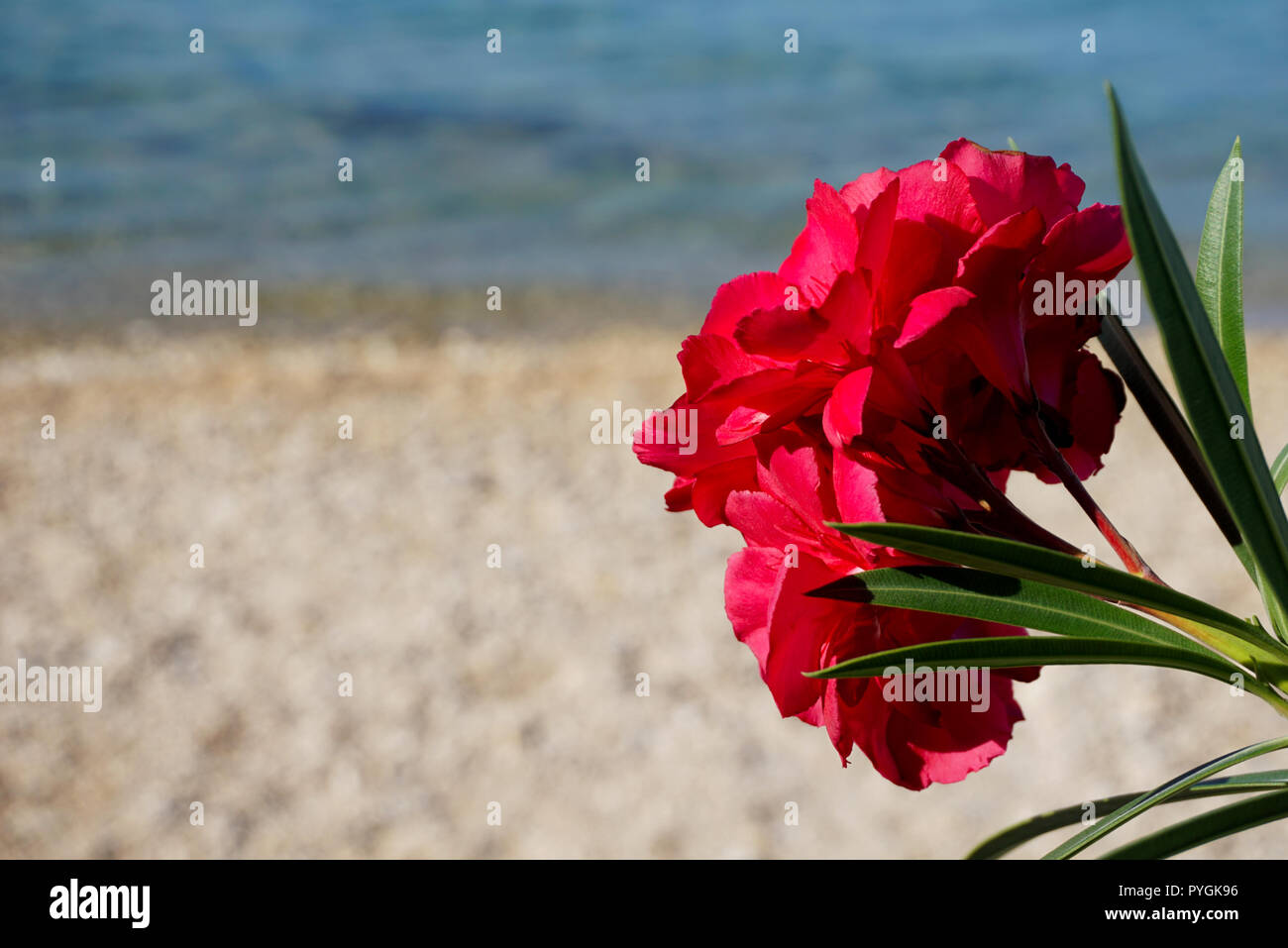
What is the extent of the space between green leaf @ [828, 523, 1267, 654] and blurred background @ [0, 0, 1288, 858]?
1.82 metres

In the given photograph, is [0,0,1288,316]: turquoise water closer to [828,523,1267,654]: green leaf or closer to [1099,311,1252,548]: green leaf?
[1099,311,1252,548]: green leaf

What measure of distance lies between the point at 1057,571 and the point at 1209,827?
0.15m

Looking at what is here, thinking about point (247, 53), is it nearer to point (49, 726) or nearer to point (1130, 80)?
point (1130, 80)

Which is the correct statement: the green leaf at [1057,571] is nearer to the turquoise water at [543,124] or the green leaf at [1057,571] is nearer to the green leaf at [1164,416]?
the green leaf at [1164,416]

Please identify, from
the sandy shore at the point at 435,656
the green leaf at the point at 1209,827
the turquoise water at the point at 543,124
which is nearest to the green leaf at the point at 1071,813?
the green leaf at the point at 1209,827

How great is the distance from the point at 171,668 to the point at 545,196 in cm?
462

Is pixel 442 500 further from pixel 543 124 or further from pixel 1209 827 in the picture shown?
pixel 543 124

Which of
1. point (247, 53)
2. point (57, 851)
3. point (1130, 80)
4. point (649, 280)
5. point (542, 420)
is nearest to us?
point (57, 851)

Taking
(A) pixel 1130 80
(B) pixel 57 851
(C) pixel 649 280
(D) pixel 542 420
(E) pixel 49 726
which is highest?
(A) pixel 1130 80

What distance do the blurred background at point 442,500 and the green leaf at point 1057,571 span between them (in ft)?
5.97

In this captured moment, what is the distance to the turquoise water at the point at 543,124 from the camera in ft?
19.6

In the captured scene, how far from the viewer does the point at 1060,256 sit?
47 cm

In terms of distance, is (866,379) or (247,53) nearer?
(866,379)

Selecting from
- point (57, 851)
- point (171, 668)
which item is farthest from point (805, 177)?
point (57, 851)
